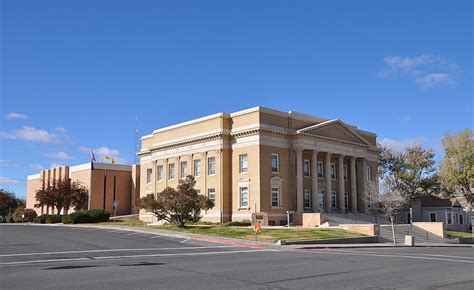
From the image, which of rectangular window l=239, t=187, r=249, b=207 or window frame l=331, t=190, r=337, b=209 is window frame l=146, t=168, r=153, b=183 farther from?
window frame l=331, t=190, r=337, b=209

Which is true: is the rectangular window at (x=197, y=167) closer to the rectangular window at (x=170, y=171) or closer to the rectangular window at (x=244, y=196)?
the rectangular window at (x=170, y=171)

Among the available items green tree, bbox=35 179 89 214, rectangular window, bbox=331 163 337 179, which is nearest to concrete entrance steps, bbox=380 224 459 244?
rectangular window, bbox=331 163 337 179

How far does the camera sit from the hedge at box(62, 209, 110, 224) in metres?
55.4

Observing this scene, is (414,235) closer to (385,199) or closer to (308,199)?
(385,199)

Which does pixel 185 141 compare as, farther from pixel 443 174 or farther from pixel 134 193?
pixel 443 174

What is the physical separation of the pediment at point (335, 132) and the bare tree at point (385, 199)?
5727 mm

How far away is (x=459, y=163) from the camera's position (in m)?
62.4

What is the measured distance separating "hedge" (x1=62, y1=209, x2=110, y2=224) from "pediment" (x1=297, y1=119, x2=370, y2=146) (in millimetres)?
25332

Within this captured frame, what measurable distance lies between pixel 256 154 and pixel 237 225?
297 inches

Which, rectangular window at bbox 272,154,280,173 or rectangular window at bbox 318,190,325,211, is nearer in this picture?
rectangular window at bbox 272,154,280,173

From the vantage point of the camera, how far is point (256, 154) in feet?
159

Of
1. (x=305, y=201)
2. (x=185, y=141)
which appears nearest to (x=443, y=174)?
(x=305, y=201)

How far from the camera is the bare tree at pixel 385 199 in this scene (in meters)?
49.4

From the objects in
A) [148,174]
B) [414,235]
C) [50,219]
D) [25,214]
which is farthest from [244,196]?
[25,214]
